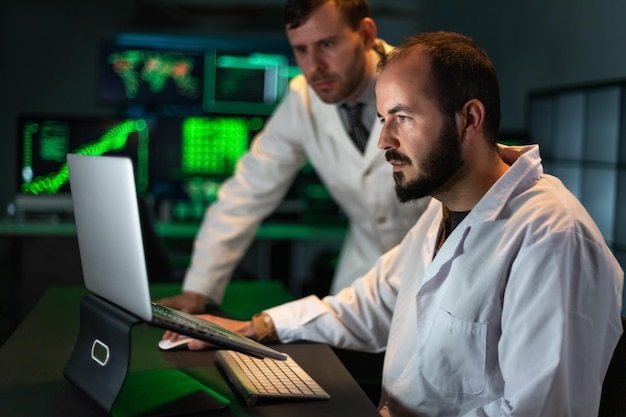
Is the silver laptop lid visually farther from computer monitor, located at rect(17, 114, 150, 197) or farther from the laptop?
computer monitor, located at rect(17, 114, 150, 197)

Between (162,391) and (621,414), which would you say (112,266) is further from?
(621,414)

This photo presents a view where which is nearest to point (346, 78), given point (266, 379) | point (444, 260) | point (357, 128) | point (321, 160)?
point (357, 128)

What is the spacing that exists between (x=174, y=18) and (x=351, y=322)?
3.96 metres

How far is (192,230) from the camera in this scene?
14.9 feet

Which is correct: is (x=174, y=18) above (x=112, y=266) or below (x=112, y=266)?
above

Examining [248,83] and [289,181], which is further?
[248,83]

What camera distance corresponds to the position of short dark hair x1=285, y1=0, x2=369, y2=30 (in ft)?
6.80

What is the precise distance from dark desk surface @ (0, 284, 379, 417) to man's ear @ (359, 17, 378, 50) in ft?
2.83

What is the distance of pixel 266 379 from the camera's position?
1.43 meters

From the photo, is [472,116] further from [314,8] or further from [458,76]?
[314,8]

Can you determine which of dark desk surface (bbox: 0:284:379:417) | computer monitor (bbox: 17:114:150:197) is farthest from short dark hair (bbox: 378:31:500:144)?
computer monitor (bbox: 17:114:150:197)

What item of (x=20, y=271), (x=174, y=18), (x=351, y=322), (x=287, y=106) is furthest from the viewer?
(x=174, y=18)

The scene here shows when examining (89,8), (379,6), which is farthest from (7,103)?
(379,6)

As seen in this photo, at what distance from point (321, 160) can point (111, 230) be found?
124 centimetres
